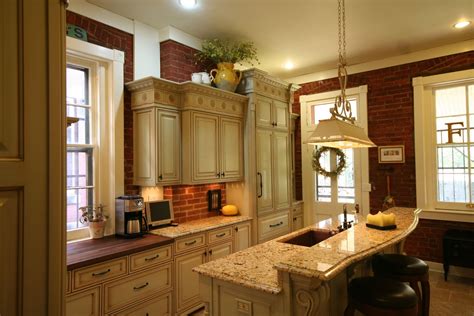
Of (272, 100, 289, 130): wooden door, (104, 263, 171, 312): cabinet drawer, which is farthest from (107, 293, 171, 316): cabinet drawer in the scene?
(272, 100, 289, 130): wooden door

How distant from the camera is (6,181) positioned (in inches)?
32.2

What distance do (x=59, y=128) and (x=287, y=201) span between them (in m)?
3.86

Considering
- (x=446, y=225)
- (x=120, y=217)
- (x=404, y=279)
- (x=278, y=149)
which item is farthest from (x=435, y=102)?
(x=120, y=217)

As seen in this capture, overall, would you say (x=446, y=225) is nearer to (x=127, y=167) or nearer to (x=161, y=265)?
(x=161, y=265)

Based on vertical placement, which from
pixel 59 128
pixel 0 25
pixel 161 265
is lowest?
pixel 161 265

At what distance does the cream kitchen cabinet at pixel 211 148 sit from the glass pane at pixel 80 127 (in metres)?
0.94

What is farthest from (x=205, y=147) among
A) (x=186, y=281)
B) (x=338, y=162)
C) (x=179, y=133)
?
(x=338, y=162)

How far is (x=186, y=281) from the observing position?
2971 millimetres

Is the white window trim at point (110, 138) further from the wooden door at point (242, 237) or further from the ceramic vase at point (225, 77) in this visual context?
the wooden door at point (242, 237)

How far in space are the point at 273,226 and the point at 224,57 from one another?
2298 mm

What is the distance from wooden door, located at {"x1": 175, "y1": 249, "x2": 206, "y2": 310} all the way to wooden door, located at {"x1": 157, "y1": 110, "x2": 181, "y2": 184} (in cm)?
78

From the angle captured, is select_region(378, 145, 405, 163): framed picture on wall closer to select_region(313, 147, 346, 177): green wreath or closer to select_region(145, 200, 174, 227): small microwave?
select_region(313, 147, 346, 177): green wreath

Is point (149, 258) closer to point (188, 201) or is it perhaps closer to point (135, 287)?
point (135, 287)

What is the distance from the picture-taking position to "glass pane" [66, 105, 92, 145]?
113 inches
